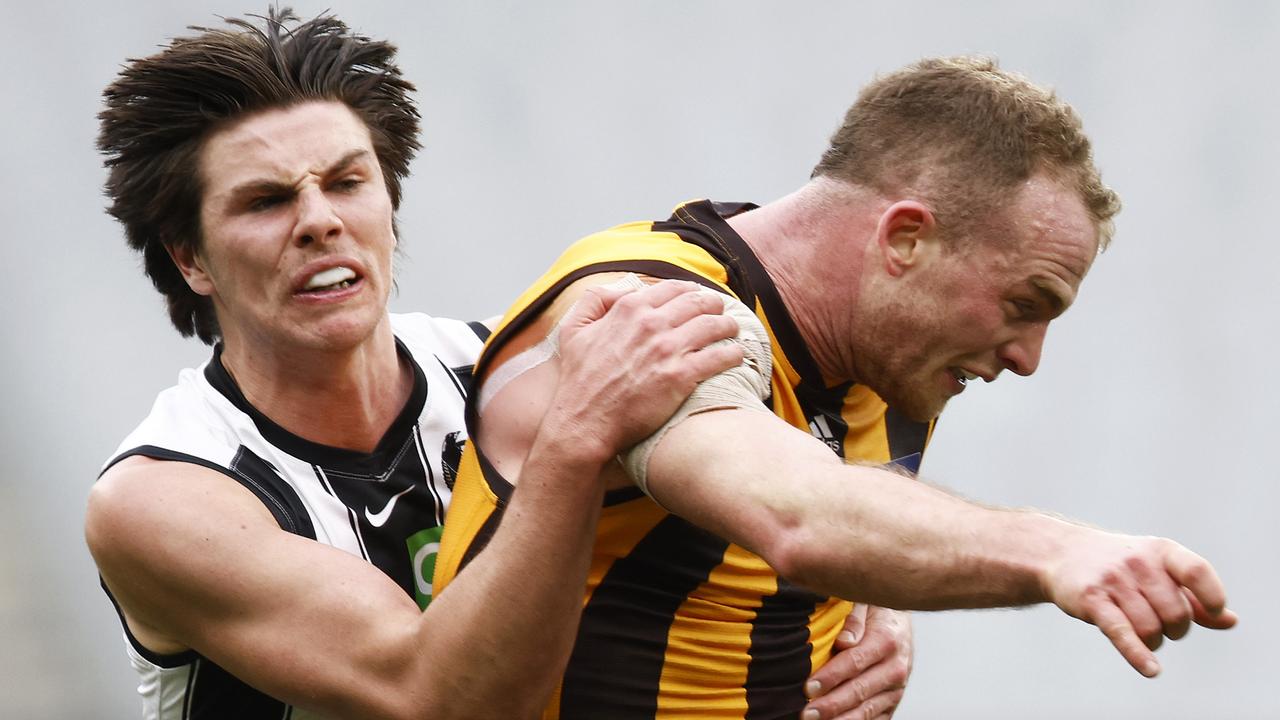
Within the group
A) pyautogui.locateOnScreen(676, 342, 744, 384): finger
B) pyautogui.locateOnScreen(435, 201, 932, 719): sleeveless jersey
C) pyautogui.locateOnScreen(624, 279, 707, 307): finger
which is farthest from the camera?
pyautogui.locateOnScreen(435, 201, 932, 719): sleeveless jersey

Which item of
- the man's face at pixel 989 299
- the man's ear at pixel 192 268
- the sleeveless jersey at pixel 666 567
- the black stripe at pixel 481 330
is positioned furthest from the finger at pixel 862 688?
the man's ear at pixel 192 268

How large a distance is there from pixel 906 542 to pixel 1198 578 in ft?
0.91

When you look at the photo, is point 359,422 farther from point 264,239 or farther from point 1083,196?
point 1083,196

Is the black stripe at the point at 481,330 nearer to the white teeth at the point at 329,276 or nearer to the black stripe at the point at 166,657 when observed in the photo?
the white teeth at the point at 329,276

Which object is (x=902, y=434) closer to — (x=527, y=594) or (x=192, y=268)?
(x=527, y=594)

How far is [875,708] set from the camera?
2371 millimetres

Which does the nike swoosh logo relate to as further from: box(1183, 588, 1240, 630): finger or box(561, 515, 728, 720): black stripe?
box(1183, 588, 1240, 630): finger

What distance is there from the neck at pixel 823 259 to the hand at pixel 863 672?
19.1 inches

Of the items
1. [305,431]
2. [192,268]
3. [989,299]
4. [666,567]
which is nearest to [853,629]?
[666,567]

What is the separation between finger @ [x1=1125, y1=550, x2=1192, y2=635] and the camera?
1.24m

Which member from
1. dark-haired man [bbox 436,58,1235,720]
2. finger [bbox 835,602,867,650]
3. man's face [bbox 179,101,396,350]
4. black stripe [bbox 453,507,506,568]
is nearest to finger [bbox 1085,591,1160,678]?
dark-haired man [bbox 436,58,1235,720]

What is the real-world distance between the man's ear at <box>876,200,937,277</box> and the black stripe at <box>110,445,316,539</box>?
41.8 inches

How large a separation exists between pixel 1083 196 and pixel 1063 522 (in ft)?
2.59

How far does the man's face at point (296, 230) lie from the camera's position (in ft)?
7.94
